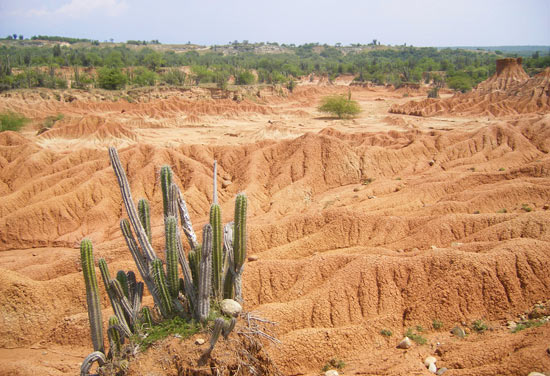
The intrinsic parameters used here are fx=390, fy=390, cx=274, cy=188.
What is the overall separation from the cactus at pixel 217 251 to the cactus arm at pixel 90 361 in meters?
3.32

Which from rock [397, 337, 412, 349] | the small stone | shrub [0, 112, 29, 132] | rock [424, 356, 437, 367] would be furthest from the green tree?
rock [424, 356, 437, 367]

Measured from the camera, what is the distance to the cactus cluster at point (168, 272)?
10.4 meters

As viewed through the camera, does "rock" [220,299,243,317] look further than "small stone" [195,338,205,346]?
Yes

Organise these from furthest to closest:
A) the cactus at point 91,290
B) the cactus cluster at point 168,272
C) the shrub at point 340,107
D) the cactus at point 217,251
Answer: the shrub at point 340,107 → the cactus at point 217,251 → the cactus cluster at point 168,272 → the cactus at point 91,290

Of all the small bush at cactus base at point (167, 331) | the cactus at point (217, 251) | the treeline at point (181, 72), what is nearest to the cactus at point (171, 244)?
the cactus at point (217, 251)

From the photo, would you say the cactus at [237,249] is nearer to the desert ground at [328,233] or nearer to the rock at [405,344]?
the desert ground at [328,233]

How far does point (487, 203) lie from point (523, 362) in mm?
14129

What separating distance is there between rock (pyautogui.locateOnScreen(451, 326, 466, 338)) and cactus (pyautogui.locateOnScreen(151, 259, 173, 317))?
8.73 meters

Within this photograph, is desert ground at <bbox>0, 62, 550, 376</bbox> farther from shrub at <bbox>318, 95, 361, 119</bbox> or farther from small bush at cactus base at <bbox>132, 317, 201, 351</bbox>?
shrub at <bbox>318, 95, 361, 119</bbox>

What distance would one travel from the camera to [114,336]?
10523mm

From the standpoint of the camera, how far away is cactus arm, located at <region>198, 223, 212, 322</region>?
1023cm

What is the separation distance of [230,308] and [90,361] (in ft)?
12.3

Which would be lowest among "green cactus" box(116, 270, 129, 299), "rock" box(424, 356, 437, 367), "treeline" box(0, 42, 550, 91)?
"rock" box(424, 356, 437, 367)

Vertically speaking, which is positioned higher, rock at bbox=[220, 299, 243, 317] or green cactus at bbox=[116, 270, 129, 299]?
green cactus at bbox=[116, 270, 129, 299]
